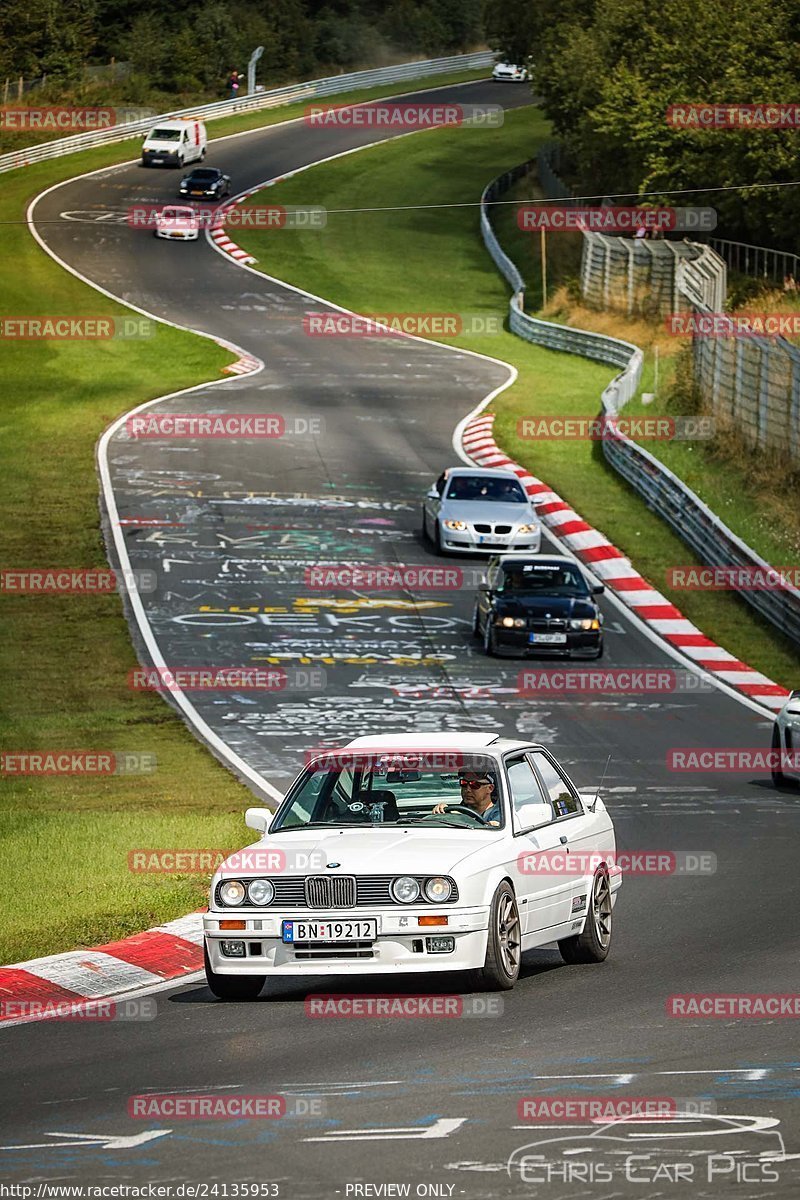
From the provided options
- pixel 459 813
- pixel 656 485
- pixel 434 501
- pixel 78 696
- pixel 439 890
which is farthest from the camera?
pixel 656 485

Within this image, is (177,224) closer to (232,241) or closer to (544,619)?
(232,241)

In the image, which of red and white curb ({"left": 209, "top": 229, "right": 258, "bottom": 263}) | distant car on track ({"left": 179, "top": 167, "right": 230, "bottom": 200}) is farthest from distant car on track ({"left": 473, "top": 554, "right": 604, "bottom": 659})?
distant car on track ({"left": 179, "top": 167, "right": 230, "bottom": 200})

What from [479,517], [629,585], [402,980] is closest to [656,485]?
[479,517]

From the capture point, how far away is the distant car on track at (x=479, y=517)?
34.9 meters

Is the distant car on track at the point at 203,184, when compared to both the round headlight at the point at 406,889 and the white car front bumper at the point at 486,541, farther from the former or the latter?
the round headlight at the point at 406,889

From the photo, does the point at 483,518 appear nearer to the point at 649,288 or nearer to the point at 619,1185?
the point at 649,288

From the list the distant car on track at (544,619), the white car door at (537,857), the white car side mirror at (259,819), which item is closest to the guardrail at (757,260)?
the distant car on track at (544,619)

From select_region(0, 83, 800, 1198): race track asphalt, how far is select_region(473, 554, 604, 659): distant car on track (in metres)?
0.42

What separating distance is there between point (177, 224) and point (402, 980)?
6038cm

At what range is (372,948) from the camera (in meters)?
10.5

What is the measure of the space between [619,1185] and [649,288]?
169 feet

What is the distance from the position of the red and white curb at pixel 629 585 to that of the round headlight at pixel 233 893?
15.5 meters

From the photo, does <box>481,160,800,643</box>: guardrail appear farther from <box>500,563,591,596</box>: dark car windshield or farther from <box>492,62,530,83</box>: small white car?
<box>492,62,530,83</box>: small white car

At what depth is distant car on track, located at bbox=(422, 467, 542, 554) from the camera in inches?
1375
